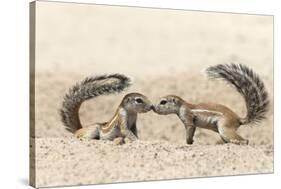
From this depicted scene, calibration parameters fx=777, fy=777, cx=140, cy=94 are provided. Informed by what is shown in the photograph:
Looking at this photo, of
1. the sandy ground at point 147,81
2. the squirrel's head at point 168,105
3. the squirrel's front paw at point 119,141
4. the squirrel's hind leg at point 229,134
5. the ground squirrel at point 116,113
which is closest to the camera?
the sandy ground at point 147,81

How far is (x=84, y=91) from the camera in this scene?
5523 mm

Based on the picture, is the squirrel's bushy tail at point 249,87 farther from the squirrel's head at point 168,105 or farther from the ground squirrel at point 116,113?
the ground squirrel at point 116,113

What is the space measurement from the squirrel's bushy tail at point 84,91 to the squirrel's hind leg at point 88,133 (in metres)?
0.04

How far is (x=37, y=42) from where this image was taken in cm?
527

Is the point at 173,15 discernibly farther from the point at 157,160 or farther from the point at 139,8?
the point at 157,160

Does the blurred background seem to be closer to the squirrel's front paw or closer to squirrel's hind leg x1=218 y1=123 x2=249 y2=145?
squirrel's hind leg x1=218 y1=123 x2=249 y2=145

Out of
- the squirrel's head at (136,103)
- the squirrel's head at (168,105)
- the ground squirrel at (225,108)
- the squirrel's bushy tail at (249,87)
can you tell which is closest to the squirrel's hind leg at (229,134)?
the ground squirrel at (225,108)

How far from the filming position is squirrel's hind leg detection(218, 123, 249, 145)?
19.6ft

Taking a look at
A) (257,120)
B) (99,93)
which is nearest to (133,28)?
(99,93)

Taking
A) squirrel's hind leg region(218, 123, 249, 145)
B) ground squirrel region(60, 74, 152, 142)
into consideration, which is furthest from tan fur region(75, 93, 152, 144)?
squirrel's hind leg region(218, 123, 249, 145)

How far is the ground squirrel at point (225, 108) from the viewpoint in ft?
19.1

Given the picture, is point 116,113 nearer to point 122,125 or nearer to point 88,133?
point 122,125

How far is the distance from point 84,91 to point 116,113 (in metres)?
0.28

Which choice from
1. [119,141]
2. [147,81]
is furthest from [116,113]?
[147,81]
